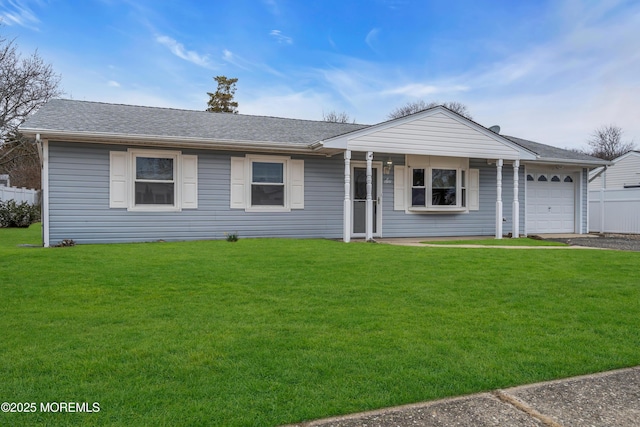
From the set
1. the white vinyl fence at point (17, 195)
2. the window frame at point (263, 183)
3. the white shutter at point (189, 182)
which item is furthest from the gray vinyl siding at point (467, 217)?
the white vinyl fence at point (17, 195)

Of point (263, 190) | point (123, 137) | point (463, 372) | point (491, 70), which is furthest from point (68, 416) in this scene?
point (491, 70)

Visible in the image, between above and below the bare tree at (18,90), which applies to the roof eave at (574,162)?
below

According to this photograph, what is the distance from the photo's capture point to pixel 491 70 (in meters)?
18.0

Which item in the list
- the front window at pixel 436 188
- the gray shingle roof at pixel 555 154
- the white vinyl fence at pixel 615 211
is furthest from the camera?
the white vinyl fence at pixel 615 211

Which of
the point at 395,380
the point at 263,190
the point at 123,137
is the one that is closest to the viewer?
the point at 395,380

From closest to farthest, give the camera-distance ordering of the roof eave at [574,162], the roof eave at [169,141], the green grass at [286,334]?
the green grass at [286,334] → the roof eave at [169,141] → the roof eave at [574,162]

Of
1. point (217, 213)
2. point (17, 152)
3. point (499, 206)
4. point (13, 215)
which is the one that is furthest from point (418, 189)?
point (17, 152)

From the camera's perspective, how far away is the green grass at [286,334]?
2.57 m

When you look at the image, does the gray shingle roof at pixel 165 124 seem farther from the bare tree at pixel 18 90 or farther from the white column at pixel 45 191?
the bare tree at pixel 18 90

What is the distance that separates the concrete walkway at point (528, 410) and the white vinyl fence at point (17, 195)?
2113cm

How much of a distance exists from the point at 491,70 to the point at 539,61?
2.40 m

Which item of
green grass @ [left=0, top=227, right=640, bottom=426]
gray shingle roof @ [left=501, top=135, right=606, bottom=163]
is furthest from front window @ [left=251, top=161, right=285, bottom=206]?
gray shingle roof @ [left=501, top=135, right=606, bottom=163]

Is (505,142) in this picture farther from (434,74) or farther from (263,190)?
(434,74)

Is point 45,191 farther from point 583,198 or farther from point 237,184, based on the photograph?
point 583,198
